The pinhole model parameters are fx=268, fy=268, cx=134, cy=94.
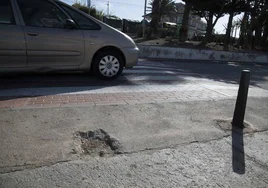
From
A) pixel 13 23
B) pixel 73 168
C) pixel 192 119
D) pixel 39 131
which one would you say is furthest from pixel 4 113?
pixel 192 119

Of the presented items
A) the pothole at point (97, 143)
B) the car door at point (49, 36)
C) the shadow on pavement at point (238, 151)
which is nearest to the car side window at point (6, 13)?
the car door at point (49, 36)

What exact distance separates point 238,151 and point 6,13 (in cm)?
470

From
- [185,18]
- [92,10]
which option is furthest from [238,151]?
[92,10]

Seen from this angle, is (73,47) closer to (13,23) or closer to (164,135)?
(13,23)

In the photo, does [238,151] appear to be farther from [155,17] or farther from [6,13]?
[155,17]

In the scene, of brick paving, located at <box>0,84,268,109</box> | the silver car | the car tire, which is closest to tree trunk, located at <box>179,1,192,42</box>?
brick paving, located at <box>0,84,268,109</box>

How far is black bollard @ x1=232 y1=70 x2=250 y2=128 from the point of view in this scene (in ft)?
12.9

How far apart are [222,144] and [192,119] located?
817 mm

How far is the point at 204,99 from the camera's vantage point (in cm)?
536

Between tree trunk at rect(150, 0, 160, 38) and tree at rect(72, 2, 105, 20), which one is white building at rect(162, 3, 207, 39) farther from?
tree at rect(72, 2, 105, 20)

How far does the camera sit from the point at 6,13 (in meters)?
5.11

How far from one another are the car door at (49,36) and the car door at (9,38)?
0.47 feet

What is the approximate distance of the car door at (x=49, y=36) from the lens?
529 centimetres

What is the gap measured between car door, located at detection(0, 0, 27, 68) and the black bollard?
4015 mm
